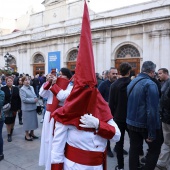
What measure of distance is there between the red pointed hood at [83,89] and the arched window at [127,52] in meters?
14.5

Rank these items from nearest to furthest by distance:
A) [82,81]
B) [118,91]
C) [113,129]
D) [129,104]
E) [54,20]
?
[82,81] < [113,129] < [129,104] < [118,91] < [54,20]

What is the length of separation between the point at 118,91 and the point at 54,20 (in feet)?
68.2

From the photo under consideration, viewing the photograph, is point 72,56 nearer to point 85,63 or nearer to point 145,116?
point 145,116

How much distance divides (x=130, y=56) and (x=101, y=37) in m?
2.88

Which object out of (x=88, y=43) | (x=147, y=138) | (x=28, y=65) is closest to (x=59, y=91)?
(x=88, y=43)

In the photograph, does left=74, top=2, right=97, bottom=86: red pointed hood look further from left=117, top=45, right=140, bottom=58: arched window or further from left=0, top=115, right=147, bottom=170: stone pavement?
left=117, top=45, right=140, bottom=58: arched window

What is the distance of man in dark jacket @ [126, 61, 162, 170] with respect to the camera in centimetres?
297

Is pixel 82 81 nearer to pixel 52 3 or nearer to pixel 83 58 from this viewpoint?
pixel 83 58

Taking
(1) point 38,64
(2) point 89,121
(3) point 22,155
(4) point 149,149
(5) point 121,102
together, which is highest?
(1) point 38,64

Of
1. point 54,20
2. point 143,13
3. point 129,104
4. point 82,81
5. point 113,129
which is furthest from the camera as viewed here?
point 54,20

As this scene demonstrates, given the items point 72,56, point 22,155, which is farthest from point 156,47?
point 22,155

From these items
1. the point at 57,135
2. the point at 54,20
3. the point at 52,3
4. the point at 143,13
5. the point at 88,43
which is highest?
the point at 52,3

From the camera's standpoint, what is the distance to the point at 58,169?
6.43 ft

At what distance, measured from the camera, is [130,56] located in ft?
53.0
